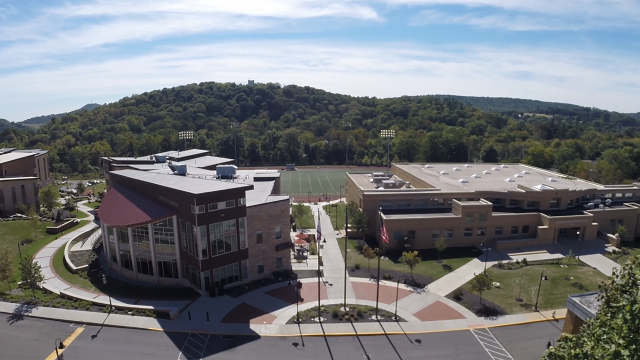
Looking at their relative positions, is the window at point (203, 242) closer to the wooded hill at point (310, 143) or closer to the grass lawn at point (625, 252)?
the grass lawn at point (625, 252)

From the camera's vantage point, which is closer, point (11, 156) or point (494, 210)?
point (494, 210)

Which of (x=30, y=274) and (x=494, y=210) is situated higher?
(x=494, y=210)

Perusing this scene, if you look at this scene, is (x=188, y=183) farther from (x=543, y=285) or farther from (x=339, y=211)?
(x=543, y=285)

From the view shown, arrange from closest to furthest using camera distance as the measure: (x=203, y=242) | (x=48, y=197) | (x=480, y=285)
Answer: (x=480, y=285)
(x=203, y=242)
(x=48, y=197)

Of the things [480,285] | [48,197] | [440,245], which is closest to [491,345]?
[480,285]

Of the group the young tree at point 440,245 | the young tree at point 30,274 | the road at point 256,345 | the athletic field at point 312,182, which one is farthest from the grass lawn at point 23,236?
the young tree at point 440,245

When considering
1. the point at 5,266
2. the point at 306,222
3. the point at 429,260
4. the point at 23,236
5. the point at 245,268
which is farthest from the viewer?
the point at 306,222

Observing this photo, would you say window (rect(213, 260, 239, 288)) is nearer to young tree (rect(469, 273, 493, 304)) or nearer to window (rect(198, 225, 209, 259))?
window (rect(198, 225, 209, 259))
